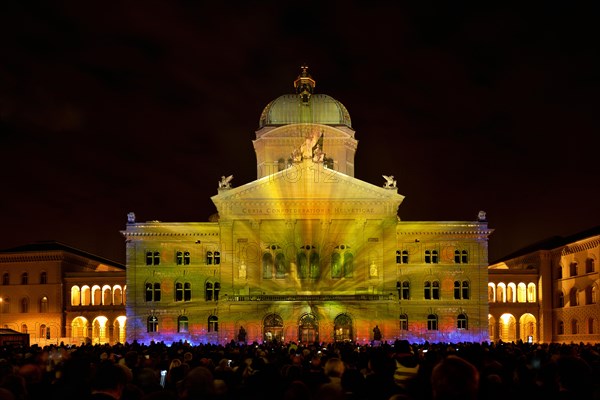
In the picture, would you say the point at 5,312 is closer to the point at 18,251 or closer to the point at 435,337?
the point at 18,251

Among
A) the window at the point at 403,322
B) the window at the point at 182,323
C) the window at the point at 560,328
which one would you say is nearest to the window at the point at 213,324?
the window at the point at 182,323

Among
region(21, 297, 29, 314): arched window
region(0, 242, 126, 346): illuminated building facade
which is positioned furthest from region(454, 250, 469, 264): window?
region(21, 297, 29, 314): arched window

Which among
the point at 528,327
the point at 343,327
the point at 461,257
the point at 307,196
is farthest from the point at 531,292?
the point at 307,196

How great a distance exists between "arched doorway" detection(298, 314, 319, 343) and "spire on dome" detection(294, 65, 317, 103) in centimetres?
2273

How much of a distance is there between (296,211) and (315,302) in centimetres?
792

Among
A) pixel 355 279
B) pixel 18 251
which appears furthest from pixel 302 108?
pixel 18 251

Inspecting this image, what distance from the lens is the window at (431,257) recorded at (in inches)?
2948

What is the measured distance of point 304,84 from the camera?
81500 millimetres

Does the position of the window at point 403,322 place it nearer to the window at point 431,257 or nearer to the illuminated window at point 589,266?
the window at point 431,257

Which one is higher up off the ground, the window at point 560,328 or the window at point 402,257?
the window at point 402,257

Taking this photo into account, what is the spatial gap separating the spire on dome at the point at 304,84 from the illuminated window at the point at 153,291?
2272 cm

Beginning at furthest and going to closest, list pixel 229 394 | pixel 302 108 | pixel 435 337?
pixel 302 108, pixel 435 337, pixel 229 394

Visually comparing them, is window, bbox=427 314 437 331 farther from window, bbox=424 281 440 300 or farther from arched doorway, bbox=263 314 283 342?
arched doorway, bbox=263 314 283 342

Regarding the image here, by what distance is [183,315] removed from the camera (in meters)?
73.8
